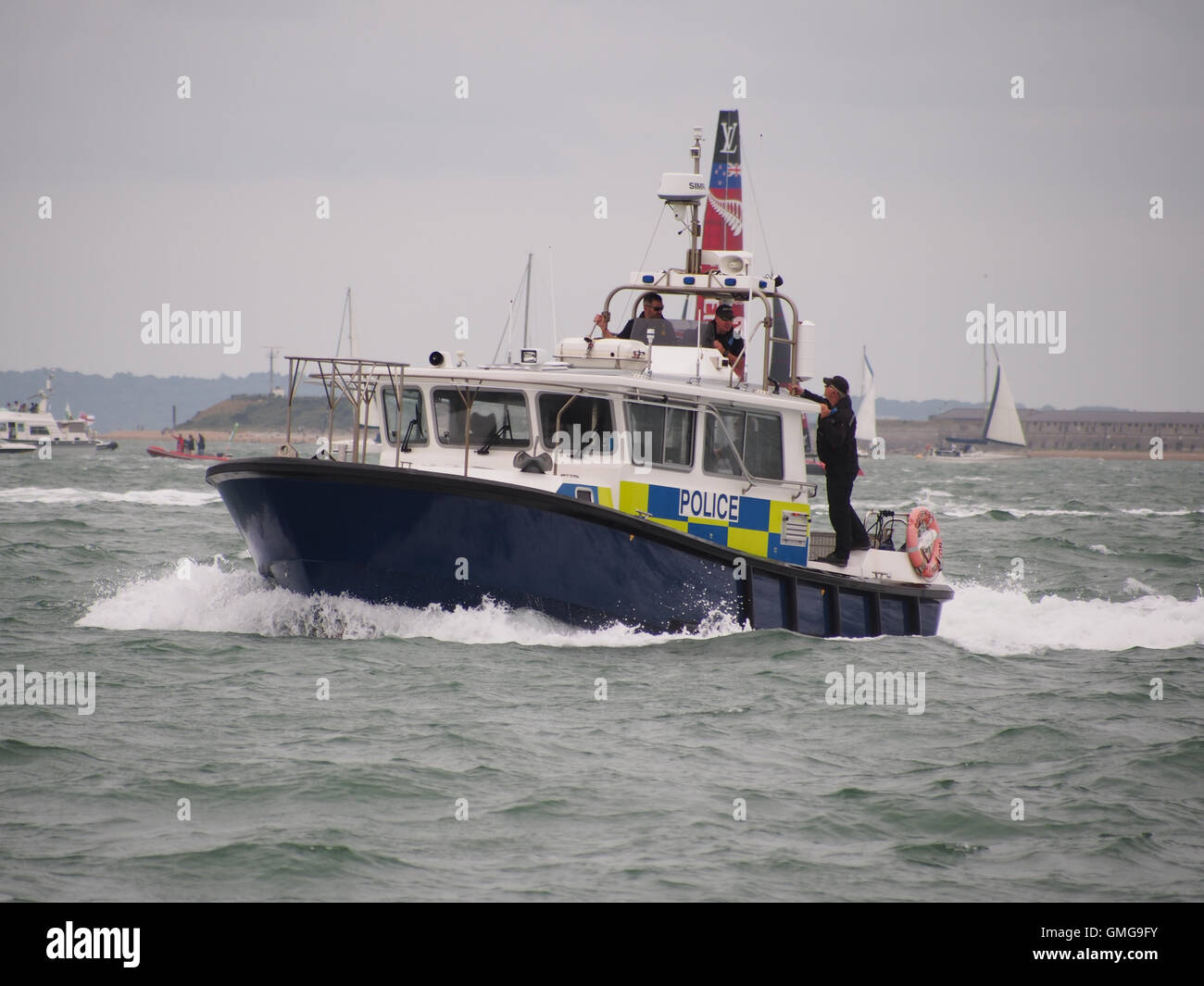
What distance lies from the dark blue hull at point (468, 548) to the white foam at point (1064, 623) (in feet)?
10.6

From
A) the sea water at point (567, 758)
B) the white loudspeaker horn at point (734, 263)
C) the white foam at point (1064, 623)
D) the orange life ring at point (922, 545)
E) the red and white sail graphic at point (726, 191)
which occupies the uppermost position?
the red and white sail graphic at point (726, 191)

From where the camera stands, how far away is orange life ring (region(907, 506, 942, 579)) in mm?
13281

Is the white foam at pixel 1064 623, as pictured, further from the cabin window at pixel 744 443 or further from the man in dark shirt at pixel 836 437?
the cabin window at pixel 744 443

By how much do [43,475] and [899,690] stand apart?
4108 cm

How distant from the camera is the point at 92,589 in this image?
14.6 m

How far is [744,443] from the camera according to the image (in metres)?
12.0

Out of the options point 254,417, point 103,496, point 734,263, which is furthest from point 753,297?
point 254,417

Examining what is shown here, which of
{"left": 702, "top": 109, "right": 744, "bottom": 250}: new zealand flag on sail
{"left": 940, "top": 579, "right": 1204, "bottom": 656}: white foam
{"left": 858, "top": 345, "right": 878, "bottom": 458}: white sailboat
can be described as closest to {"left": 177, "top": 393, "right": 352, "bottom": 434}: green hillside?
{"left": 858, "top": 345, "right": 878, "bottom": 458}: white sailboat

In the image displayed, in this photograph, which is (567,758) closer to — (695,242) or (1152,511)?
(695,242)

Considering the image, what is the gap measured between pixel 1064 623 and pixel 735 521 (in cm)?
448

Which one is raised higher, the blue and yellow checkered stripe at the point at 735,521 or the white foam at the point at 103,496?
the blue and yellow checkered stripe at the point at 735,521

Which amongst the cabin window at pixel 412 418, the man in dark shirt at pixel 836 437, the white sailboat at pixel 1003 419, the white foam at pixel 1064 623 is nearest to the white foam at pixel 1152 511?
the white foam at pixel 1064 623

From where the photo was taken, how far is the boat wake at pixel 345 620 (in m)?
10.8
